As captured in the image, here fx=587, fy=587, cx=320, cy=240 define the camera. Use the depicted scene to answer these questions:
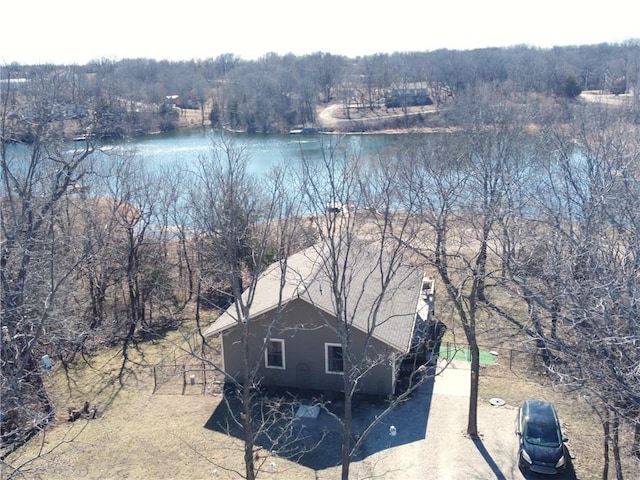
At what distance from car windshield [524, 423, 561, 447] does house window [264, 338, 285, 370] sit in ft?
19.6

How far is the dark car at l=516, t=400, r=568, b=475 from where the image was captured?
11.4 m

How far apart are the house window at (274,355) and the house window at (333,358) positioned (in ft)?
3.72

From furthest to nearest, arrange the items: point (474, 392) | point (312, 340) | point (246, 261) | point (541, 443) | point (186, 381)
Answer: point (246, 261) < point (186, 381) < point (312, 340) < point (474, 392) < point (541, 443)

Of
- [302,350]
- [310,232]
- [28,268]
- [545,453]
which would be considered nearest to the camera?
[545,453]

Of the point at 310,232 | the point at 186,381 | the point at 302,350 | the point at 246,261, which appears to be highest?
the point at 310,232

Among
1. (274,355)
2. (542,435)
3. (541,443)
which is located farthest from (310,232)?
(541,443)

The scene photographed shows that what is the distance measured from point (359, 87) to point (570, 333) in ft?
248

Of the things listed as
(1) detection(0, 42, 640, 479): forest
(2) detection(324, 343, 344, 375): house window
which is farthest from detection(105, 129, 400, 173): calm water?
(2) detection(324, 343, 344, 375): house window

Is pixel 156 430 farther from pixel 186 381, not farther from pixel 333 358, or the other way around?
pixel 333 358

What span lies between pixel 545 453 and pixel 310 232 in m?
11.1

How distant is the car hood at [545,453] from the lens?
1136 centimetres

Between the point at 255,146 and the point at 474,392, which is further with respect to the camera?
the point at 255,146

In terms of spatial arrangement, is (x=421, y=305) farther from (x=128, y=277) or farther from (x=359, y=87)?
(x=359, y=87)

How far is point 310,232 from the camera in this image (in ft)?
67.3
